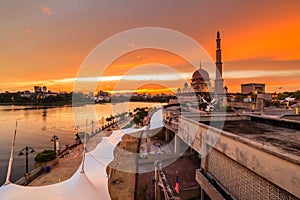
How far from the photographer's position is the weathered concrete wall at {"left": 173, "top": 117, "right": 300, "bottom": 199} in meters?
4.38

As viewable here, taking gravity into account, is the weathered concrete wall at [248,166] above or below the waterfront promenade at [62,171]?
above

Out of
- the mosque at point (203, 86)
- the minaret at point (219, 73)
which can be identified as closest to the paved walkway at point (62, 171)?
the mosque at point (203, 86)

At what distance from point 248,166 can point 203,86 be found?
53.2 metres

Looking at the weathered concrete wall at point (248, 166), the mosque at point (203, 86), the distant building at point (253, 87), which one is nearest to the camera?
the weathered concrete wall at point (248, 166)

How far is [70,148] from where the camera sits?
24828mm

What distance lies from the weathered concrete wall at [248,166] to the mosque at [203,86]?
35.7 meters

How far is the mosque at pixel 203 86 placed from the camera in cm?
4701

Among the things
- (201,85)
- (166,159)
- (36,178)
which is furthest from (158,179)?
(201,85)

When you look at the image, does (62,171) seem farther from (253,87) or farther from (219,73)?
(253,87)

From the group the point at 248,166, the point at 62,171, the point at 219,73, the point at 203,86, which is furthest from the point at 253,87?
the point at 248,166

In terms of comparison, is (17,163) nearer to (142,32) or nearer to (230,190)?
(142,32)

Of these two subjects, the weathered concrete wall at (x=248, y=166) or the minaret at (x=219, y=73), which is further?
the minaret at (x=219, y=73)

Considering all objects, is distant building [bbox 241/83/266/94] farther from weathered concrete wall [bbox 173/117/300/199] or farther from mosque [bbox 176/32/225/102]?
weathered concrete wall [bbox 173/117/300/199]

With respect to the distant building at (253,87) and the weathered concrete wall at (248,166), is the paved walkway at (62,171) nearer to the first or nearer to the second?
the weathered concrete wall at (248,166)
